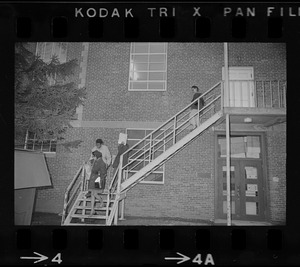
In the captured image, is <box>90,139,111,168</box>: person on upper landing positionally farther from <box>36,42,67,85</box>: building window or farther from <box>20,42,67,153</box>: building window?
<box>36,42,67,85</box>: building window

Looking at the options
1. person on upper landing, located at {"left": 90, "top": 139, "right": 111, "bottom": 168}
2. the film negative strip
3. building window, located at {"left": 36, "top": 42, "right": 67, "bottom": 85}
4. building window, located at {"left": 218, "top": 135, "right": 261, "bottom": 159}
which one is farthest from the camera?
building window, located at {"left": 218, "top": 135, "right": 261, "bottom": 159}

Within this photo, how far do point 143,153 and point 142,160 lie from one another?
13 cm

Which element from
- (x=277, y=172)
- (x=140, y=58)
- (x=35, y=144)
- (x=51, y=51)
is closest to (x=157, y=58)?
(x=140, y=58)

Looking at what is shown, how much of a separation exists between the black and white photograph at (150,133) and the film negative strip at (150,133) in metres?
0.02

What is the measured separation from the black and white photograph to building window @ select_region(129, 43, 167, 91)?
18 millimetres

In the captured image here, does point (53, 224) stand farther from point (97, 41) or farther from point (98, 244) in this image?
point (97, 41)

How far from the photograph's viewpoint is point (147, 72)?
16.9ft

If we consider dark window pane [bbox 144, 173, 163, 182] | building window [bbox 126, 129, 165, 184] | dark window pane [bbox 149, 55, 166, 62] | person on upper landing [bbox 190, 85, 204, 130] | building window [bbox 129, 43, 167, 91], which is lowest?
dark window pane [bbox 144, 173, 163, 182]

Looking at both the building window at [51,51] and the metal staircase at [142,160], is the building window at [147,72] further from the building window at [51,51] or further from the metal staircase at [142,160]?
the building window at [51,51]

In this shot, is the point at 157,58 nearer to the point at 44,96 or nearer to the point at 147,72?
the point at 147,72

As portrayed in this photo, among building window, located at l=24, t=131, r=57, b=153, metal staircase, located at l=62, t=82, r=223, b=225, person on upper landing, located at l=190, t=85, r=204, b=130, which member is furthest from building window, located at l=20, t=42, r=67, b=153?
person on upper landing, located at l=190, t=85, r=204, b=130

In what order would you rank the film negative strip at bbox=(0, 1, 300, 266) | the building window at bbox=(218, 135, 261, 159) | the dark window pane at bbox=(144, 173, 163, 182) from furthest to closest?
1. the building window at bbox=(218, 135, 261, 159)
2. the dark window pane at bbox=(144, 173, 163, 182)
3. the film negative strip at bbox=(0, 1, 300, 266)

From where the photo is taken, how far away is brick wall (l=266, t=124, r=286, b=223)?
185 inches
